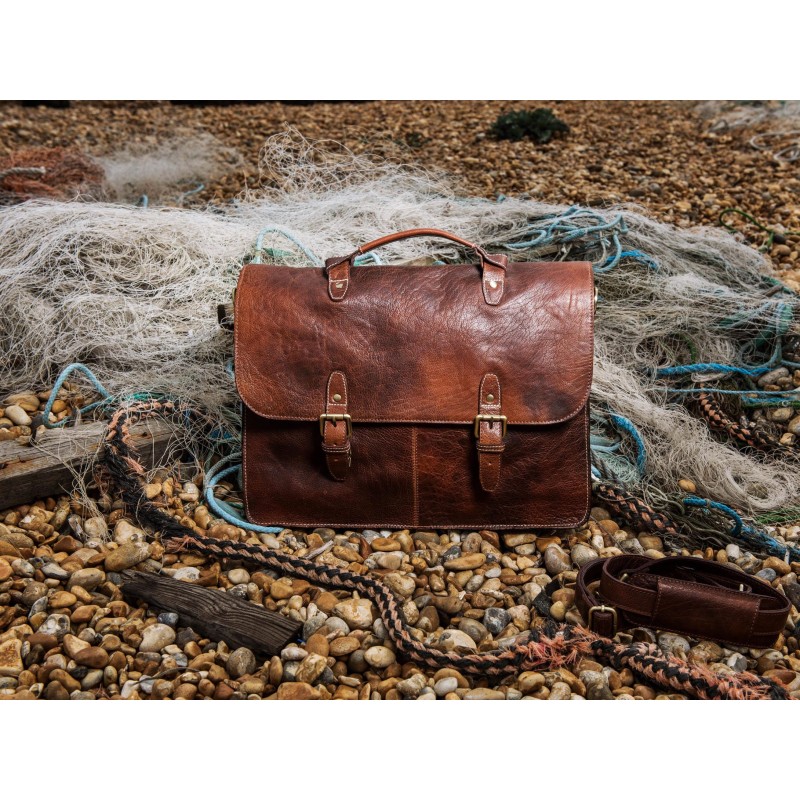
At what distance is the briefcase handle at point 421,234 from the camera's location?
243 cm

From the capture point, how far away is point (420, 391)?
240 cm

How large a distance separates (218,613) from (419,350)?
0.98m

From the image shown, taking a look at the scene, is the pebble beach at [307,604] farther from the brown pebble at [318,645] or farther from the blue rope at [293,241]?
the blue rope at [293,241]

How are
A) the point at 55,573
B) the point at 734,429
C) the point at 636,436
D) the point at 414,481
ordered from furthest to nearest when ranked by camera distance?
the point at 734,429 < the point at 636,436 < the point at 414,481 < the point at 55,573

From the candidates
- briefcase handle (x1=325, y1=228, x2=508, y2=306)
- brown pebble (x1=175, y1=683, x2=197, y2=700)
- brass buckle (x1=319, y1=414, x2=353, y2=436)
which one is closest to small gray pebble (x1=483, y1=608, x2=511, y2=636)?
brass buckle (x1=319, y1=414, x2=353, y2=436)

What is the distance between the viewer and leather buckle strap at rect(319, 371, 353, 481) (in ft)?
7.83

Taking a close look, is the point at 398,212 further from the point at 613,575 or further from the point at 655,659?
the point at 655,659

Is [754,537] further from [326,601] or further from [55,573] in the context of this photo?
[55,573]

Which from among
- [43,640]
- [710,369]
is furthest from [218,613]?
[710,369]

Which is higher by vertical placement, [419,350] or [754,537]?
[419,350]

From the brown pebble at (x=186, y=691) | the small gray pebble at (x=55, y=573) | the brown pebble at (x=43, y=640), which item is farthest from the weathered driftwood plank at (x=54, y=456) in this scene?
the brown pebble at (x=186, y=691)

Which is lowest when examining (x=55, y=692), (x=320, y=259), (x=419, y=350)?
(x=55, y=692)

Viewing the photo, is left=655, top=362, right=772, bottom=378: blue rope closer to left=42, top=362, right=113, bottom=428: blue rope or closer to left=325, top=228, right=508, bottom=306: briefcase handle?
left=325, top=228, right=508, bottom=306: briefcase handle

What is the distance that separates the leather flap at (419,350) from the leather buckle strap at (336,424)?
0.02 metres
